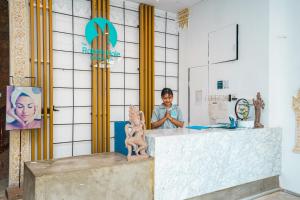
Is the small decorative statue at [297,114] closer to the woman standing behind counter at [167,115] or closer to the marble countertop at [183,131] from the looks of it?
the marble countertop at [183,131]

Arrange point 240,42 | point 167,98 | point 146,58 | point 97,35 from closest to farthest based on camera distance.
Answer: point 167,98 → point 240,42 → point 97,35 → point 146,58

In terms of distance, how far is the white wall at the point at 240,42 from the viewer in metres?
3.49

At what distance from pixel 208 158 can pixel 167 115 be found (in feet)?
2.88

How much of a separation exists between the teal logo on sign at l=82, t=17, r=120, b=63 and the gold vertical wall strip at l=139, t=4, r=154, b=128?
23.8 inches

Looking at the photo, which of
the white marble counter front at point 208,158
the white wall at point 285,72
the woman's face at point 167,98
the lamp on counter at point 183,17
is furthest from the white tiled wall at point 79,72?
the white wall at point 285,72

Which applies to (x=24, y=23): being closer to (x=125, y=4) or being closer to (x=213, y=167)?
(x=125, y=4)

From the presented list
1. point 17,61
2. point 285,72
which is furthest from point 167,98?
point 17,61

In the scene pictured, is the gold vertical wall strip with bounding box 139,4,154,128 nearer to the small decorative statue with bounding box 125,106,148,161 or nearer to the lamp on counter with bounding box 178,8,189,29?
the lamp on counter with bounding box 178,8,189,29

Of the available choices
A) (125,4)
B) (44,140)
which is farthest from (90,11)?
(44,140)

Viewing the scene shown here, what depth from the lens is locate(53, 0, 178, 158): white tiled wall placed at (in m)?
3.94

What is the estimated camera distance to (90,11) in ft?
13.8

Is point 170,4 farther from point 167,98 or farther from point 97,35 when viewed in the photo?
point 167,98

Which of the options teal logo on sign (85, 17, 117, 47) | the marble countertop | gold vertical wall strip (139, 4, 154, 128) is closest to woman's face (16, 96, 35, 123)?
teal logo on sign (85, 17, 117, 47)

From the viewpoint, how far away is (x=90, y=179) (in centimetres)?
195
